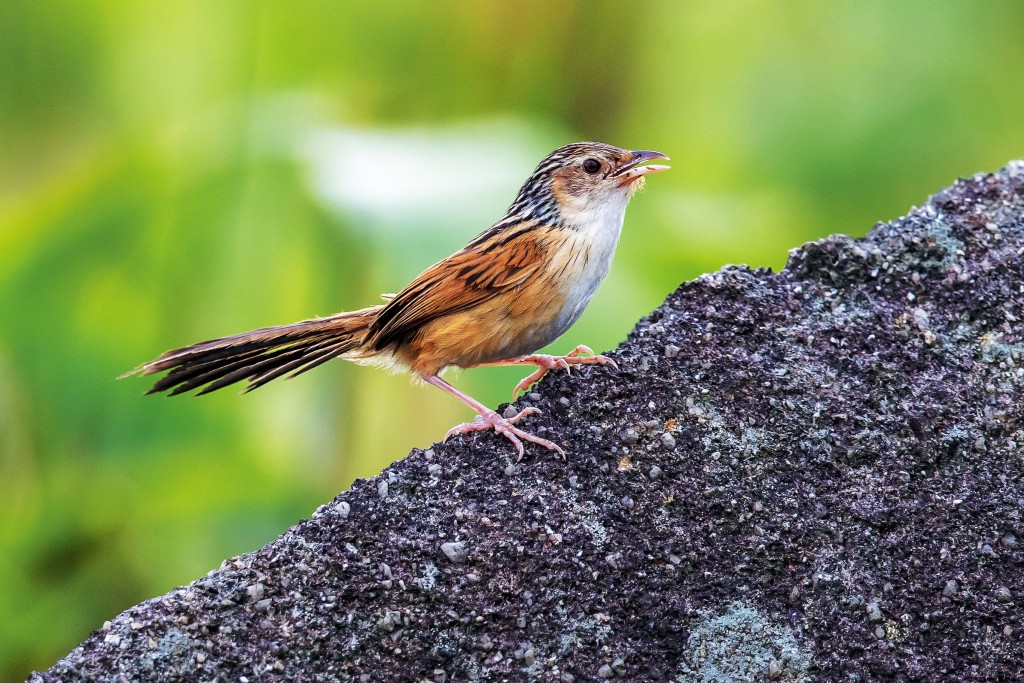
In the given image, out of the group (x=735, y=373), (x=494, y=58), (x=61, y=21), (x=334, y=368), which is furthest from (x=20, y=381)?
(x=735, y=373)

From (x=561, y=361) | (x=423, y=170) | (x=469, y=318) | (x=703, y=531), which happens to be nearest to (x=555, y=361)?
(x=561, y=361)

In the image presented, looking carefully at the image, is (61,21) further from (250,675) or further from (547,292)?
(250,675)

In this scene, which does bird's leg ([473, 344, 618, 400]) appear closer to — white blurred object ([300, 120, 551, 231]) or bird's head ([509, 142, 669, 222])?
bird's head ([509, 142, 669, 222])

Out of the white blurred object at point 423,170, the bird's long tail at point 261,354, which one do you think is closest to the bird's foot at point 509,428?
the bird's long tail at point 261,354

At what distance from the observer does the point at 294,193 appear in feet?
18.1

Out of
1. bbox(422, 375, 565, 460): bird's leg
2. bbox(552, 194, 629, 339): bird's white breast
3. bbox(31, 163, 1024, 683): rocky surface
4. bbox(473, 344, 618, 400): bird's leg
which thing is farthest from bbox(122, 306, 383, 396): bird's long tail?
bbox(31, 163, 1024, 683): rocky surface

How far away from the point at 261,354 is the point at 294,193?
84.7 inches

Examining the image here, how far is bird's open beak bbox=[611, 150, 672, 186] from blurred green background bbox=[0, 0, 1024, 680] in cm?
122

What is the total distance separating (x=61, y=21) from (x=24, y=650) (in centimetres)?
311

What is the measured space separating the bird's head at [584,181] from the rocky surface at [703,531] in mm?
768

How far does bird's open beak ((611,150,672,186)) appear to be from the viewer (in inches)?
146

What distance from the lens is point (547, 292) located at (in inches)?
135

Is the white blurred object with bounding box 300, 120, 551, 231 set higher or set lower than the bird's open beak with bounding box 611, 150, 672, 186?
higher

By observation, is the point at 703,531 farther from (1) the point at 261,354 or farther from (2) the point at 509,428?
(1) the point at 261,354
